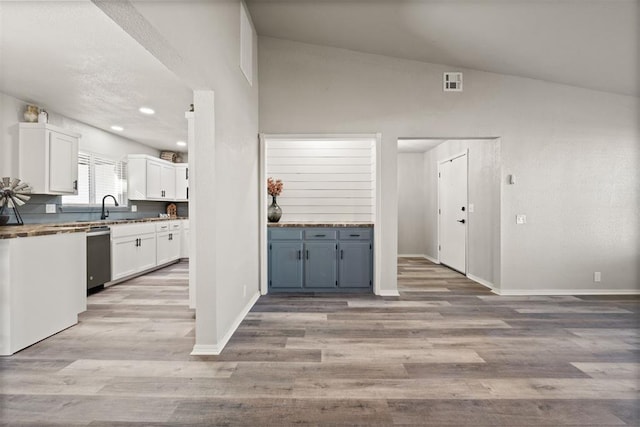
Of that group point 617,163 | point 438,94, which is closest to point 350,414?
point 438,94

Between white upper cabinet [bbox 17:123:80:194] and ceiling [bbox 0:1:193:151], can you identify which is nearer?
ceiling [bbox 0:1:193:151]

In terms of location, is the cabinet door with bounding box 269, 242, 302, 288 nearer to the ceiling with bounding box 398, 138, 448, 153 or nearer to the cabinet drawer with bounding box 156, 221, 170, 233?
the cabinet drawer with bounding box 156, 221, 170, 233

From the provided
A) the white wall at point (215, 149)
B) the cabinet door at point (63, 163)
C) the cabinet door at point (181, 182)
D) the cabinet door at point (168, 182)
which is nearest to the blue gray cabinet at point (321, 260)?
the white wall at point (215, 149)

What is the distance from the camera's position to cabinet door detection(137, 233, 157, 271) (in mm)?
5293

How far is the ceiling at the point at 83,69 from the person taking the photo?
236cm

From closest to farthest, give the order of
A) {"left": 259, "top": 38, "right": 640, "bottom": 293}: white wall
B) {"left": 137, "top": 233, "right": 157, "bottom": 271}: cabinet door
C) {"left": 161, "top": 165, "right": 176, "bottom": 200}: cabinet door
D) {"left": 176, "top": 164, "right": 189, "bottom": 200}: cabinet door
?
{"left": 259, "top": 38, "right": 640, "bottom": 293}: white wall
{"left": 137, "top": 233, "right": 157, "bottom": 271}: cabinet door
{"left": 161, "top": 165, "right": 176, "bottom": 200}: cabinet door
{"left": 176, "top": 164, "right": 189, "bottom": 200}: cabinet door

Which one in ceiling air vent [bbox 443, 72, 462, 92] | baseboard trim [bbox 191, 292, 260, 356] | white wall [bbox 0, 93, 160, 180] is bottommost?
baseboard trim [bbox 191, 292, 260, 356]

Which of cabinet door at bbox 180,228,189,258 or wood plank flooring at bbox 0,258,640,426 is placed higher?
cabinet door at bbox 180,228,189,258

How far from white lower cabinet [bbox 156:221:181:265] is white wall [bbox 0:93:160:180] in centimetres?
163

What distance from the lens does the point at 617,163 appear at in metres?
4.10

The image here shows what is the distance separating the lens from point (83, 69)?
10.5 feet

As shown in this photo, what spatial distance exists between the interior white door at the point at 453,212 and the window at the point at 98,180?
6.44 metres

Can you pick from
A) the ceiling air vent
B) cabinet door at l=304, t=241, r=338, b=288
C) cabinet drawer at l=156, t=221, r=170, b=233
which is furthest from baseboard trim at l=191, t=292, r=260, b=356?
the ceiling air vent

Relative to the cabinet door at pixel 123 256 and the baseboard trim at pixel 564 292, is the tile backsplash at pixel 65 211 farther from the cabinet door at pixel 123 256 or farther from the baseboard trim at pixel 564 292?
the baseboard trim at pixel 564 292
